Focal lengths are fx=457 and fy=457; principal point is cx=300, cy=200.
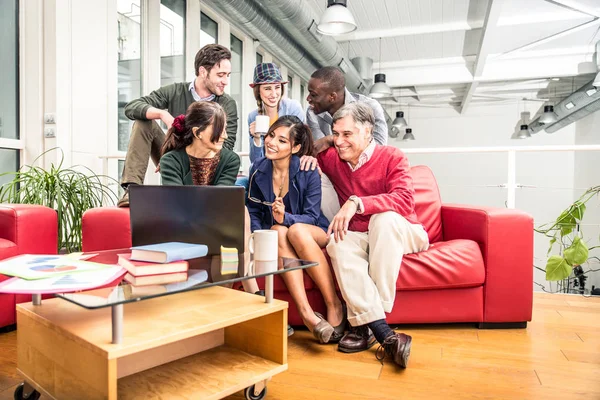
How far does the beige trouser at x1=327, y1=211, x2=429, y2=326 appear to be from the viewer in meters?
1.73

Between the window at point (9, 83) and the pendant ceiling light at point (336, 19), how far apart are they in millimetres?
2276

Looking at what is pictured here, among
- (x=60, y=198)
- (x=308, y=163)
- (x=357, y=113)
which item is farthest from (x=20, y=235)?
(x=357, y=113)

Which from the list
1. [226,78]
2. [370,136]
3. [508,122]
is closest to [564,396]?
[370,136]

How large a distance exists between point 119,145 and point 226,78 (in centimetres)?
169

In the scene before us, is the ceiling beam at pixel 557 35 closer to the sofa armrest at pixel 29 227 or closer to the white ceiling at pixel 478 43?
the white ceiling at pixel 478 43

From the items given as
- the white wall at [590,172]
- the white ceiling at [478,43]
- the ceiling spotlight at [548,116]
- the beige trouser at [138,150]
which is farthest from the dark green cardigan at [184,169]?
the ceiling spotlight at [548,116]

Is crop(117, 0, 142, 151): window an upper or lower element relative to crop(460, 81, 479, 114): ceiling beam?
lower

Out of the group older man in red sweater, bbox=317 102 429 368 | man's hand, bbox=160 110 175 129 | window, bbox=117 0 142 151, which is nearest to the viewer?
older man in red sweater, bbox=317 102 429 368

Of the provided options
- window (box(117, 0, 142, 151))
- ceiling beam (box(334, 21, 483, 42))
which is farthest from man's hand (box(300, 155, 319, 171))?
ceiling beam (box(334, 21, 483, 42))

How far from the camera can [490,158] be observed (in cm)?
970

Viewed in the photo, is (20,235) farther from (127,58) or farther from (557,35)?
(557,35)

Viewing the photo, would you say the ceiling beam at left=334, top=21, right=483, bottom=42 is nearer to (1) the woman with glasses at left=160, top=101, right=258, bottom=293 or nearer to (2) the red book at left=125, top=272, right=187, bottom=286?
(1) the woman with glasses at left=160, top=101, right=258, bottom=293

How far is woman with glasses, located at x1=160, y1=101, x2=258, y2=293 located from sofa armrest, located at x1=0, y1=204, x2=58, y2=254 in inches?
20.8

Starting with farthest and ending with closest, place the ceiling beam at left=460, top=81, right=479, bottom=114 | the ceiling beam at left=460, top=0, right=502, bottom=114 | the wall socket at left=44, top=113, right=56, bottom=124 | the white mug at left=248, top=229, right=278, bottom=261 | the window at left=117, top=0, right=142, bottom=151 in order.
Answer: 1. the ceiling beam at left=460, top=81, right=479, bottom=114
2. the ceiling beam at left=460, top=0, right=502, bottom=114
3. the window at left=117, top=0, right=142, bottom=151
4. the wall socket at left=44, top=113, right=56, bottom=124
5. the white mug at left=248, top=229, right=278, bottom=261
